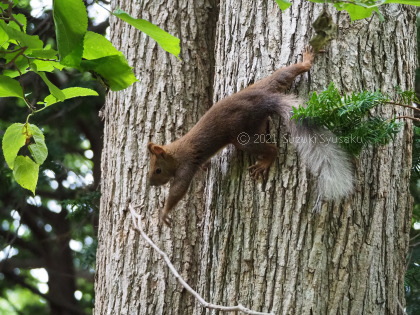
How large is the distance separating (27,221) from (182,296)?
13.4 ft

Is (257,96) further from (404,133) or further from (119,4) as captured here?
(119,4)

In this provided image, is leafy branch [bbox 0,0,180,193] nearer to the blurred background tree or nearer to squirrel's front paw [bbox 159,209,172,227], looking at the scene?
squirrel's front paw [bbox 159,209,172,227]

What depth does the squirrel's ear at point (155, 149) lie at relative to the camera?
3.42m

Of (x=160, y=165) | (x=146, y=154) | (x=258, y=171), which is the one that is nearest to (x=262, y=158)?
(x=258, y=171)

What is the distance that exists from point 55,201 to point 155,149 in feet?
12.1

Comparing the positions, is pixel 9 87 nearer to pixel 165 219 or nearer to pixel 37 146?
pixel 37 146

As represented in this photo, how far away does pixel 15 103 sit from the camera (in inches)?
255

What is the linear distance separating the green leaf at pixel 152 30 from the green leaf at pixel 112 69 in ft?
0.36

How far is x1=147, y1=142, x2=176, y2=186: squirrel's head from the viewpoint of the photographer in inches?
136

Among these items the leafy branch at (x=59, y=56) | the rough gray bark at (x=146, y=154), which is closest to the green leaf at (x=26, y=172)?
the leafy branch at (x=59, y=56)

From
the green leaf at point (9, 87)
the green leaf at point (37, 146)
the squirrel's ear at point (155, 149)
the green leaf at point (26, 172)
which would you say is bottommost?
the green leaf at point (26, 172)

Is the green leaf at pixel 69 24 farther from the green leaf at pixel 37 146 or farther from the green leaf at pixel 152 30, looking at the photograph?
the green leaf at pixel 37 146

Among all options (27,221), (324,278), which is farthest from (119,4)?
(27,221)

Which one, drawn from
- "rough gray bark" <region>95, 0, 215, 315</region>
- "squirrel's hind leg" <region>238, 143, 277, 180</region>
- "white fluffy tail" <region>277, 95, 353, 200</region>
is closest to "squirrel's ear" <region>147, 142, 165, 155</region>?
"rough gray bark" <region>95, 0, 215, 315</region>
